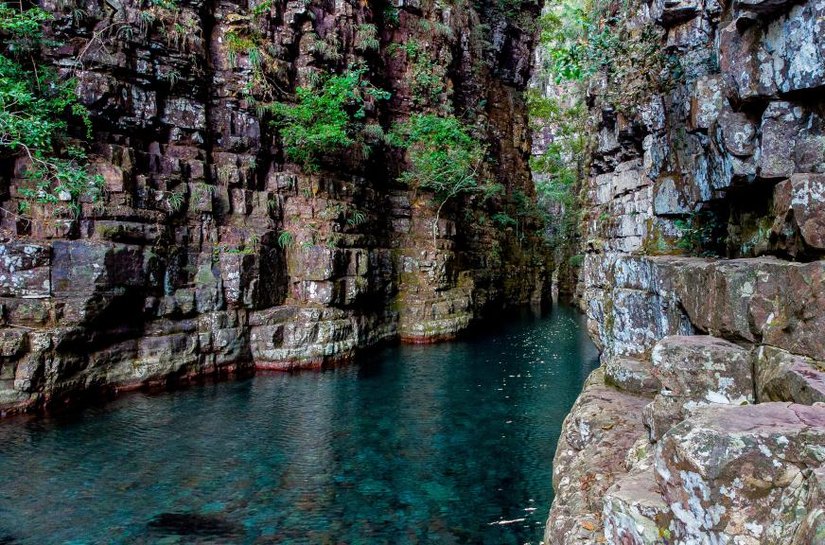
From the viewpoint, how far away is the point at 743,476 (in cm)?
265

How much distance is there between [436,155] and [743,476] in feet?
66.6

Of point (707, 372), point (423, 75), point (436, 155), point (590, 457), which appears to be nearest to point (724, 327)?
point (707, 372)

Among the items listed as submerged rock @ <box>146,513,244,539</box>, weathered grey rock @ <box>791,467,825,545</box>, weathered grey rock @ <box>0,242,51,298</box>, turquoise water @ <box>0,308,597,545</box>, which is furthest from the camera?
weathered grey rock @ <box>0,242,51,298</box>

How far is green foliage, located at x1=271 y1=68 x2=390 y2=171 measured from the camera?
17484 mm

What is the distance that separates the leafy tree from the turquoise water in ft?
34.2

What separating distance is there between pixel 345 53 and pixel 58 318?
1410cm

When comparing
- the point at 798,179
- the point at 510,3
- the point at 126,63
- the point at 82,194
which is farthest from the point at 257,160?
the point at 510,3

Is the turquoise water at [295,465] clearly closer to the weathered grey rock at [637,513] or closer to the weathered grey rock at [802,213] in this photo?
the weathered grey rock at [637,513]

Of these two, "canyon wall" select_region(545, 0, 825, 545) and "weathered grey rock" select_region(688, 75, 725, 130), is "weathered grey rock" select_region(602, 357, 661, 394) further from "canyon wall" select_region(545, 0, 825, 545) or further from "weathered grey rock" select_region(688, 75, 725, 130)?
"weathered grey rock" select_region(688, 75, 725, 130)

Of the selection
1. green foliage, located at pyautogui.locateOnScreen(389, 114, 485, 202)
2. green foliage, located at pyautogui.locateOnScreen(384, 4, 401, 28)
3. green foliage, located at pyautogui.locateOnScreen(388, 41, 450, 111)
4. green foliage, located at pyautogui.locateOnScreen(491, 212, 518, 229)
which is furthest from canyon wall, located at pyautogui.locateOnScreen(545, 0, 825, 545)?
green foliage, located at pyautogui.locateOnScreen(491, 212, 518, 229)

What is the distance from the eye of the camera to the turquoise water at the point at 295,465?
7082 millimetres

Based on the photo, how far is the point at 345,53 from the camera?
20281 millimetres

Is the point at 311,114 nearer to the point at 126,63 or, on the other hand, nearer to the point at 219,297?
the point at 126,63

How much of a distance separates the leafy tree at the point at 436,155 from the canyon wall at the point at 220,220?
67 centimetres
